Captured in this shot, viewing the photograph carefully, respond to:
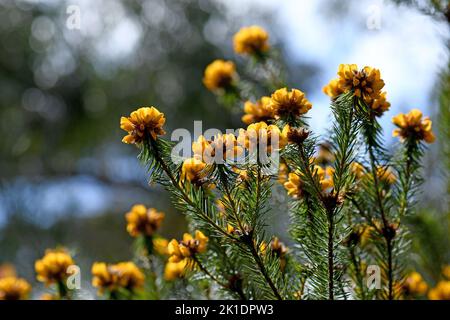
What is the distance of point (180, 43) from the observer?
3.65m

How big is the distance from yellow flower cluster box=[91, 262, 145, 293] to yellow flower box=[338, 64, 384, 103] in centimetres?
49

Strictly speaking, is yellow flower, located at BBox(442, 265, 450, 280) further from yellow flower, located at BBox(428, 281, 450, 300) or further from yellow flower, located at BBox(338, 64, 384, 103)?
yellow flower, located at BBox(338, 64, 384, 103)

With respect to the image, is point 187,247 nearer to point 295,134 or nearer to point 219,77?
point 295,134

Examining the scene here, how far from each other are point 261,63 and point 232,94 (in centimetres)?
A: 9

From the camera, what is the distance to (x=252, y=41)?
4.03 feet

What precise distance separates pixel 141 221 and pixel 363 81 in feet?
1.55

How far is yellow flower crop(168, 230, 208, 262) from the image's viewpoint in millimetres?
775

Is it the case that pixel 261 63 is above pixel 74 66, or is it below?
below

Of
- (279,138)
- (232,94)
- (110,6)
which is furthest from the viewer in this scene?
(110,6)

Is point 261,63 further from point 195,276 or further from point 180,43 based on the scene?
point 180,43

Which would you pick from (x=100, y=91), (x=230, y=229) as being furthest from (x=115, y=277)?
(x=100, y=91)
